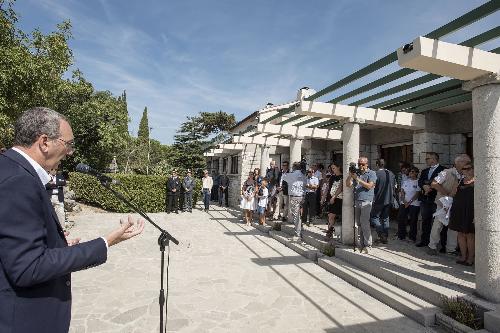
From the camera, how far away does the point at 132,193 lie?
15.1 m

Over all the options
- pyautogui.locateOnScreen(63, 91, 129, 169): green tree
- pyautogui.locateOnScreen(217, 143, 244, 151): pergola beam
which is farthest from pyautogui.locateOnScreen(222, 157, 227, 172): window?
pyautogui.locateOnScreen(63, 91, 129, 169): green tree

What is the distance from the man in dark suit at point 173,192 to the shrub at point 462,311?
12.7 meters

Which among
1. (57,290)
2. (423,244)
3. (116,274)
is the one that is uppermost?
(57,290)

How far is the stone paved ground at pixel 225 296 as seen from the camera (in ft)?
13.8

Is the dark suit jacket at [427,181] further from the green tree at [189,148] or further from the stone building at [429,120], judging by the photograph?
the green tree at [189,148]

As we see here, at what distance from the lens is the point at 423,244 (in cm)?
730

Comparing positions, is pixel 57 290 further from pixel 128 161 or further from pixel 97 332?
pixel 128 161

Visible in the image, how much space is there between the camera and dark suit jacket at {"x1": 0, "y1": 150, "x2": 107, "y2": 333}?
144cm

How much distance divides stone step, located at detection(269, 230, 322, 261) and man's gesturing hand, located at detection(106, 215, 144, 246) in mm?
5979

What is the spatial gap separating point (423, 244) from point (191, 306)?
544 cm

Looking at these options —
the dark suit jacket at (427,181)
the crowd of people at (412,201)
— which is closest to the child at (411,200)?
the crowd of people at (412,201)

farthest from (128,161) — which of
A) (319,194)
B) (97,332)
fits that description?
(97,332)

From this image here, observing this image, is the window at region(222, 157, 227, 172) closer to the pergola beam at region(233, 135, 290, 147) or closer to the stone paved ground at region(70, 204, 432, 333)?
the pergola beam at region(233, 135, 290, 147)

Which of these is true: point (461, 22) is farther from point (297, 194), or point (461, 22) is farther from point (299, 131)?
point (299, 131)
